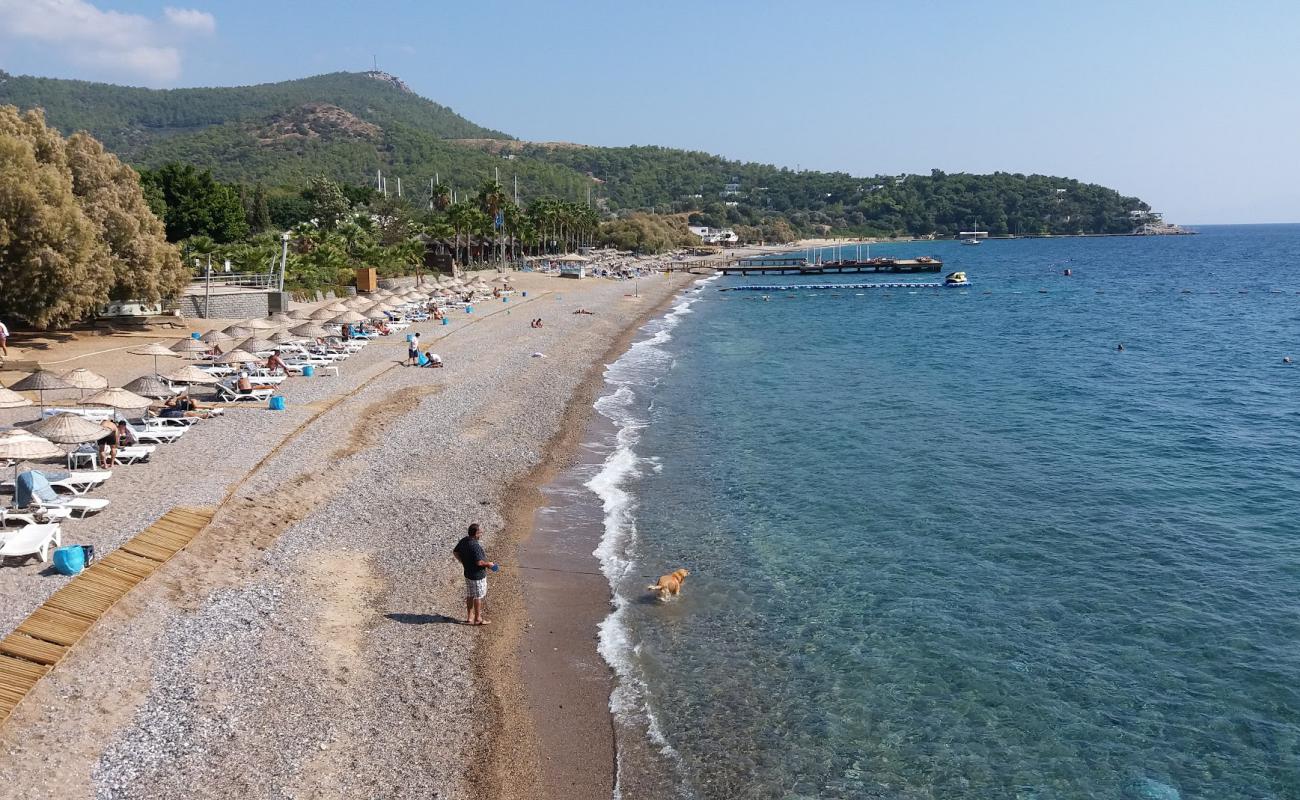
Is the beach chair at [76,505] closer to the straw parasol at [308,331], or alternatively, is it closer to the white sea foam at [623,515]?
the white sea foam at [623,515]

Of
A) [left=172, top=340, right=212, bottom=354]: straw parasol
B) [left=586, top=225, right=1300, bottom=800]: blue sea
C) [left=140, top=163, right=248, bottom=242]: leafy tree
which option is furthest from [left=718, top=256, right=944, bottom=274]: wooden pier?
[left=172, top=340, right=212, bottom=354]: straw parasol

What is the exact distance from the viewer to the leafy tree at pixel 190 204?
6328 cm

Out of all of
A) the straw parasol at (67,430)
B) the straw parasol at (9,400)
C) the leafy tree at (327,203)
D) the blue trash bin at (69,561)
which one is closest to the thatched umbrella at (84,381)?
the straw parasol at (9,400)

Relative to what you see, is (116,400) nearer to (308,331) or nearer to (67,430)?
(67,430)

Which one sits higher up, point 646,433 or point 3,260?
point 3,260

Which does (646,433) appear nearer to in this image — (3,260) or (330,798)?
(330,798)

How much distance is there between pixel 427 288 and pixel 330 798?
53579mm

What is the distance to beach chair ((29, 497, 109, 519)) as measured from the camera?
1631cm

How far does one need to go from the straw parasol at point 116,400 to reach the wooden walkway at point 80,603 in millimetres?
6012

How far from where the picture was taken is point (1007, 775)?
1168 centimetres

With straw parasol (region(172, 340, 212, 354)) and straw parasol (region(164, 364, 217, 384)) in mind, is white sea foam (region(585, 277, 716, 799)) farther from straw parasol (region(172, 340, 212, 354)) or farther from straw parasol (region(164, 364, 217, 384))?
straw parasol (region(172, 340, 212, 354))

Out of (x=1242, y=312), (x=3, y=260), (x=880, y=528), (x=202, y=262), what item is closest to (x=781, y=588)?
(x=880, y=528)

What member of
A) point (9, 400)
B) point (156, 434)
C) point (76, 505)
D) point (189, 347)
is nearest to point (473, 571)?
point (76, 505)

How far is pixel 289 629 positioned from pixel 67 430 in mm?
8085
